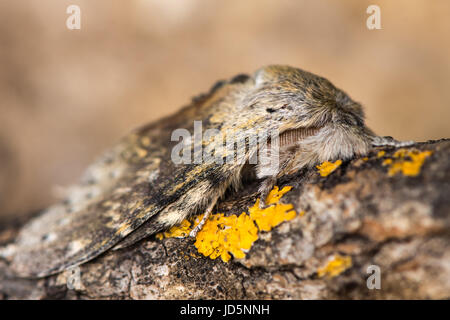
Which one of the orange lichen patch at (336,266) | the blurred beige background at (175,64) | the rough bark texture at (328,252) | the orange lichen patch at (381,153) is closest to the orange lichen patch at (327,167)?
the rough bark texture at (328,252)

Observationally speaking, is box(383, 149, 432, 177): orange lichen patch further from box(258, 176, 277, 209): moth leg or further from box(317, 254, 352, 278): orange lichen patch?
box(258, 176, 277, 209): moth leg

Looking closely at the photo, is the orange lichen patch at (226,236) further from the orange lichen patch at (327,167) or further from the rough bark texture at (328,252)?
the orange lichen patch at (327,167)

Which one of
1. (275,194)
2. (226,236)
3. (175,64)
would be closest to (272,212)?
(275,194)

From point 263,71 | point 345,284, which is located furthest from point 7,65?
point 345,284

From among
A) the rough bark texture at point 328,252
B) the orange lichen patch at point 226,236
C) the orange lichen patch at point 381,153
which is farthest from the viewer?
the orange lichen patch at point 226,236

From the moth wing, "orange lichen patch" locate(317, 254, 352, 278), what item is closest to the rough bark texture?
"orange lichen patch" locate(317, 254, 352, 278)

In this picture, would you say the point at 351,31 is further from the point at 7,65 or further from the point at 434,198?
the point at 7,65
